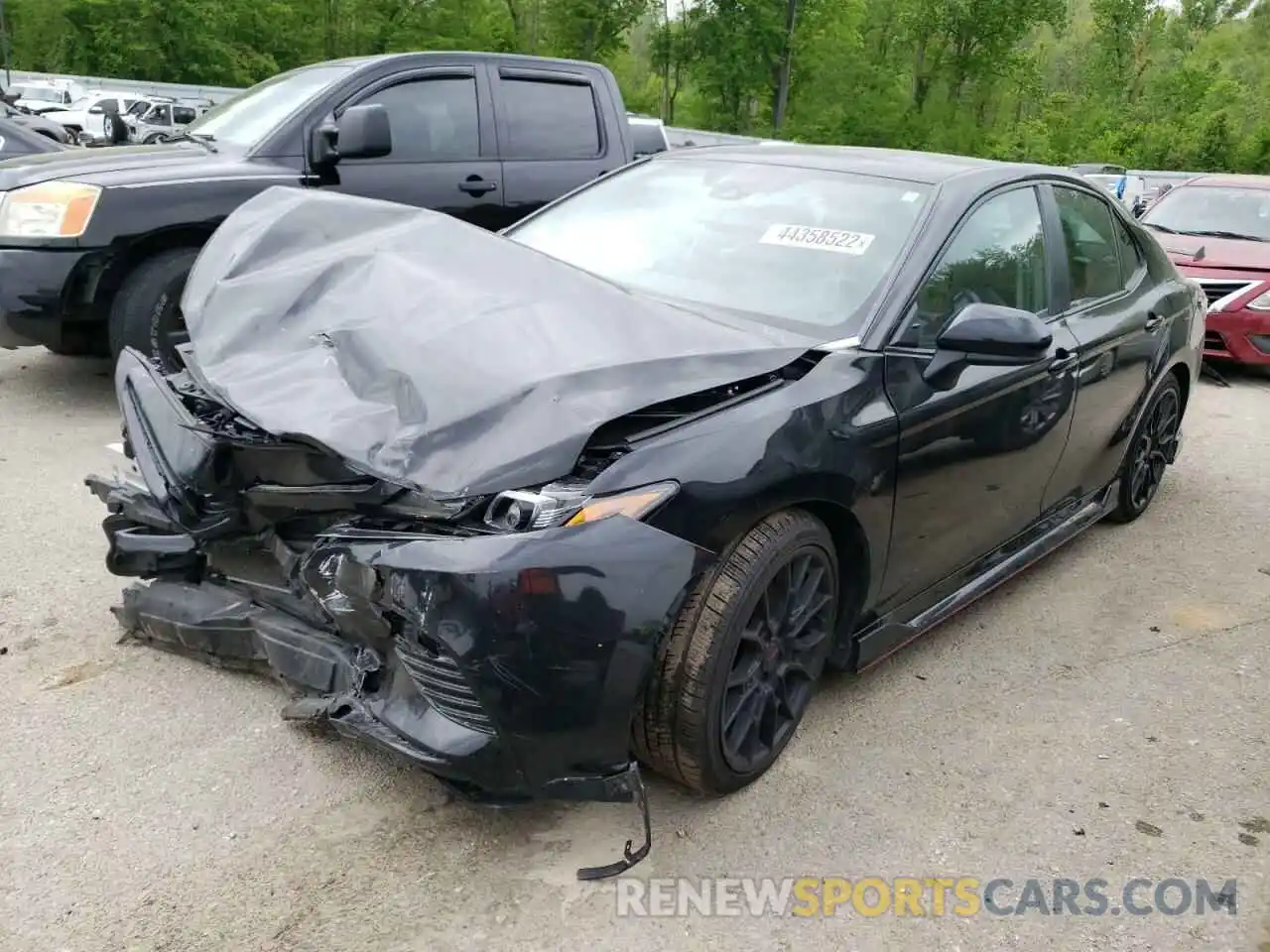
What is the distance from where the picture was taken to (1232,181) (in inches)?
392

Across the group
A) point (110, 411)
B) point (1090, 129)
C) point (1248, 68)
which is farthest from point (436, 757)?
point (1248, 68)

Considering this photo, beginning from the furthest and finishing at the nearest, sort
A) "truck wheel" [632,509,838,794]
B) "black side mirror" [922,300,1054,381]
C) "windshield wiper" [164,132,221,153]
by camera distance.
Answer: "windshield wiper" [164,132,221,153] < "black side mirror" [922,300,1054,381] < "truck wheel" [632,509,838,794]

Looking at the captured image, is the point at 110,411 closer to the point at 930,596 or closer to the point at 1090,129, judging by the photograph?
the point at 930,596

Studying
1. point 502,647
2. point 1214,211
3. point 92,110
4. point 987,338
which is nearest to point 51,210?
point 502,647

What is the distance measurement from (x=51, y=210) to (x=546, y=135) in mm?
2920

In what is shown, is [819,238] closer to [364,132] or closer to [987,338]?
[987,338]

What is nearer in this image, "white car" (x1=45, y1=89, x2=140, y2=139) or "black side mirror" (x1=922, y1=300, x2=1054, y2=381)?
"black side mirror" (x1=922, y1=300, x2=1054, y2=381)

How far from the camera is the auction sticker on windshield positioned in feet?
10.7

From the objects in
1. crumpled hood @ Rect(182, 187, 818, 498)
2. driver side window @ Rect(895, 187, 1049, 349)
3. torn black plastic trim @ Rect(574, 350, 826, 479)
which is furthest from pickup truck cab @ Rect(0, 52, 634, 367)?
torn black plastic trim @ Rect(574, 350, 826, 479)

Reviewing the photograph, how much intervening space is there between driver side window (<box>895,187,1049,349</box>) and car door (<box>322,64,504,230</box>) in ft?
11.7

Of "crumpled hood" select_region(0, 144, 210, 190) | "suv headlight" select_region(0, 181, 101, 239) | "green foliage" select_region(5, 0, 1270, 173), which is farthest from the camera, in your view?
"green foliage" select_region(5, 0, 1270, 173)

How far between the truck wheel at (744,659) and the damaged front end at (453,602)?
0.14 m

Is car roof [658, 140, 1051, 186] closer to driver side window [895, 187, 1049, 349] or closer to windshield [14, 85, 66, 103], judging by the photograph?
driver side window [895, 187, 1049, 349]

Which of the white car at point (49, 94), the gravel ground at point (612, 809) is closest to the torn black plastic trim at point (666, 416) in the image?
the gravel ground at point (612, 809)
